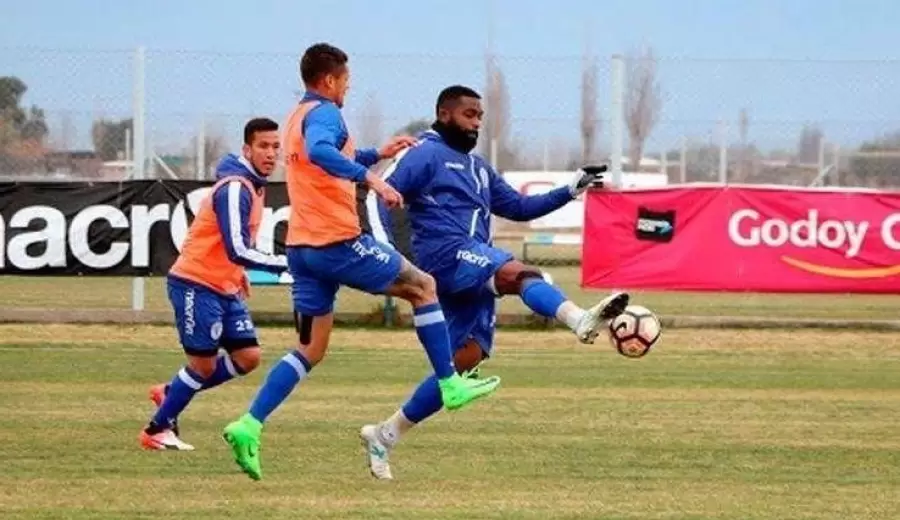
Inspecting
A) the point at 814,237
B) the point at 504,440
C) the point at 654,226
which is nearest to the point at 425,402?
the point at 504,440

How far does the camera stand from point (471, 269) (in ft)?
35.4

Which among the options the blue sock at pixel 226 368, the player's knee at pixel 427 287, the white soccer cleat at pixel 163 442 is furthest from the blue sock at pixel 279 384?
the blue sock at pixel 226 368

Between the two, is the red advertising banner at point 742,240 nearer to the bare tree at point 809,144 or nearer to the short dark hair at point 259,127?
the bare tree at point 809,144

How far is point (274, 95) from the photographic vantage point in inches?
945

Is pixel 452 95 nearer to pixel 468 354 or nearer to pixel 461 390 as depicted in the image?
pixel 468 354

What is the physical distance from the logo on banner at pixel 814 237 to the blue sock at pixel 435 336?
11.8m

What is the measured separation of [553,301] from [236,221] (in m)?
2.04

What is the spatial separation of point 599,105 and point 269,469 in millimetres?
14247

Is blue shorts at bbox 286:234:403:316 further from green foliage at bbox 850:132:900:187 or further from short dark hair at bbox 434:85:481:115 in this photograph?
green foliage at bbox 850:132:900:187

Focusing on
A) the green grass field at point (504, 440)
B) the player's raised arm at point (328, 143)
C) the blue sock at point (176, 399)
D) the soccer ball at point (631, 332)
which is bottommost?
the green grass field at point (504, 440)

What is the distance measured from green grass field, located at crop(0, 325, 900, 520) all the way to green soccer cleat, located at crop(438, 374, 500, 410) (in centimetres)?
39

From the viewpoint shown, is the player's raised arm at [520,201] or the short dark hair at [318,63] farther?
the player's raised arm at [520,201]

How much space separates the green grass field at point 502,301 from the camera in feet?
81.0

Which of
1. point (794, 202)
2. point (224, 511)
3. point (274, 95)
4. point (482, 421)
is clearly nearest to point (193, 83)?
point (274, 95)
